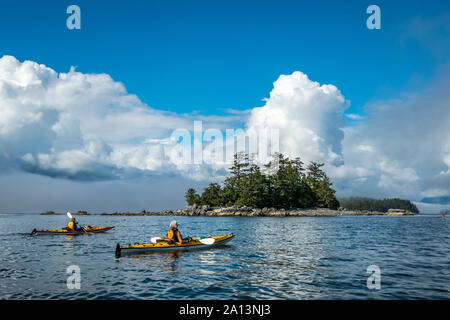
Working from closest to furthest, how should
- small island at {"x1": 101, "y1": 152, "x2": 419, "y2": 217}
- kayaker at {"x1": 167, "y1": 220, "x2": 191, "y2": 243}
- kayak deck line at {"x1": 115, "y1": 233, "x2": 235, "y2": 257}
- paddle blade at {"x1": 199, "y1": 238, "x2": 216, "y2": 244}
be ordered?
kayak deck line at {"x1": 115, "y1": 233, "x2": 235, "y2": 257}
kayaker at {"x1": 167, "y1": 220, "x2": 191, "y2": 243}
paddle blade at {"x1": 199, "y1": 238, "x2": 216, "y2": 244}
small island at {"x1": 101, "y1": 152, "x2": 419, "y2": 217}

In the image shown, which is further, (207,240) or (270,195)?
(270,195)

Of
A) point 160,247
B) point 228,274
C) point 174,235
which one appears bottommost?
point 228,274

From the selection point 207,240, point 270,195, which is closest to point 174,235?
point 207,240

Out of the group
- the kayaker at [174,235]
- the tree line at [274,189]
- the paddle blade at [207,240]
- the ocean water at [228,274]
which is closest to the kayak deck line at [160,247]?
the paddle blade at [207,240]

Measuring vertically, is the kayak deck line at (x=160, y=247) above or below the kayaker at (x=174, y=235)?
below

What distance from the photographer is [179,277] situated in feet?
51.0

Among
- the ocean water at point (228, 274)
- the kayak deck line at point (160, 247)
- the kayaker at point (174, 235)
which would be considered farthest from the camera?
the kayaker at point (174, 235)

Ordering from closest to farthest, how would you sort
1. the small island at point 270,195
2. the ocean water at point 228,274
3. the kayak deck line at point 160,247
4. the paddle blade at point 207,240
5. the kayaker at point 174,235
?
1. the ocean water at point 228,274
2. the kayak deck line at point 160,247
3. the kayaker at point 174,235
4. the paddle blade at point 207,240
5. the small island at point 270,195

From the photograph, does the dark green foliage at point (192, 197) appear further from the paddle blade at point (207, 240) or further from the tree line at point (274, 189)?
the paddle blade at point (207, 240)

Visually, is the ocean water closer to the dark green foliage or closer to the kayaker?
the kayaker

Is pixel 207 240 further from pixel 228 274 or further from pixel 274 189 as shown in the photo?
pixel 274 189

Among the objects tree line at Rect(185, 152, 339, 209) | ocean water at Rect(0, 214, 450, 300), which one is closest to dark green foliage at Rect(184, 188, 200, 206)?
tree line at Rect(185, 152, 339, 209)

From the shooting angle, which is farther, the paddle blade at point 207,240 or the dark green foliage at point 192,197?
the dark green foliage at point 192,197
